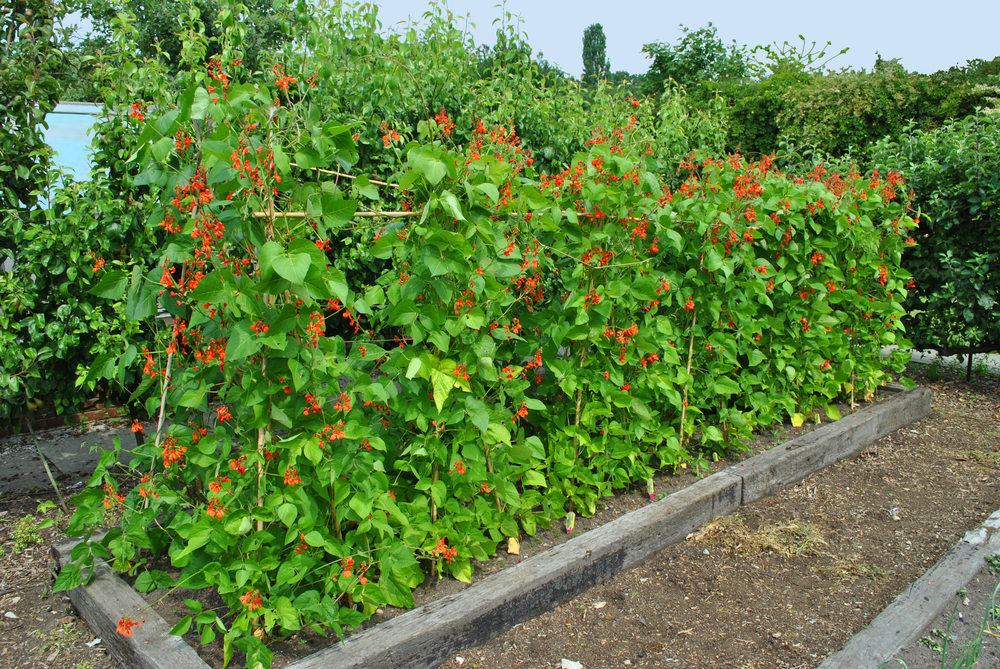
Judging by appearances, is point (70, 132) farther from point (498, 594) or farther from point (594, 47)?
point (594, 47)

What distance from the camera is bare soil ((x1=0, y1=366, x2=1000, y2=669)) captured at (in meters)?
2.52

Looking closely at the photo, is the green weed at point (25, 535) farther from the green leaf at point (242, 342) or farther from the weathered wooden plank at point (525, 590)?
the green leaf at point (242, 342)

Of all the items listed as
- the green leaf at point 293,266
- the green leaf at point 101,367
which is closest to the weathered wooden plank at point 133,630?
the green leaf at point 101,367

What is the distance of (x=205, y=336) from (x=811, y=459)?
367 centimetres

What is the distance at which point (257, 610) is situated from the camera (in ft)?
6.96

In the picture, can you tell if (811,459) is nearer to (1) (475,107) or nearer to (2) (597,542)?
(2) (597,542)

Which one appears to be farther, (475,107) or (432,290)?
(475,107)

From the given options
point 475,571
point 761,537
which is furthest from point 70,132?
point 761,537

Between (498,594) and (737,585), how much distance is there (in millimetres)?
1197

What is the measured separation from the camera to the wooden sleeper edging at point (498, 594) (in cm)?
222

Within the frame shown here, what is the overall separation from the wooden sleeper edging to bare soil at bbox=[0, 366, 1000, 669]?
0.22 ft

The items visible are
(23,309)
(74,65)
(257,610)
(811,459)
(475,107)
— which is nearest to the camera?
(257,610)

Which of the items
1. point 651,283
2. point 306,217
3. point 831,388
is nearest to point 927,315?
point 831,388

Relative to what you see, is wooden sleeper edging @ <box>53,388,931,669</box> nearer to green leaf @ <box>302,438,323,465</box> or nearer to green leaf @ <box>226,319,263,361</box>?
green leaf @ <box>302,438,323,465</box>
